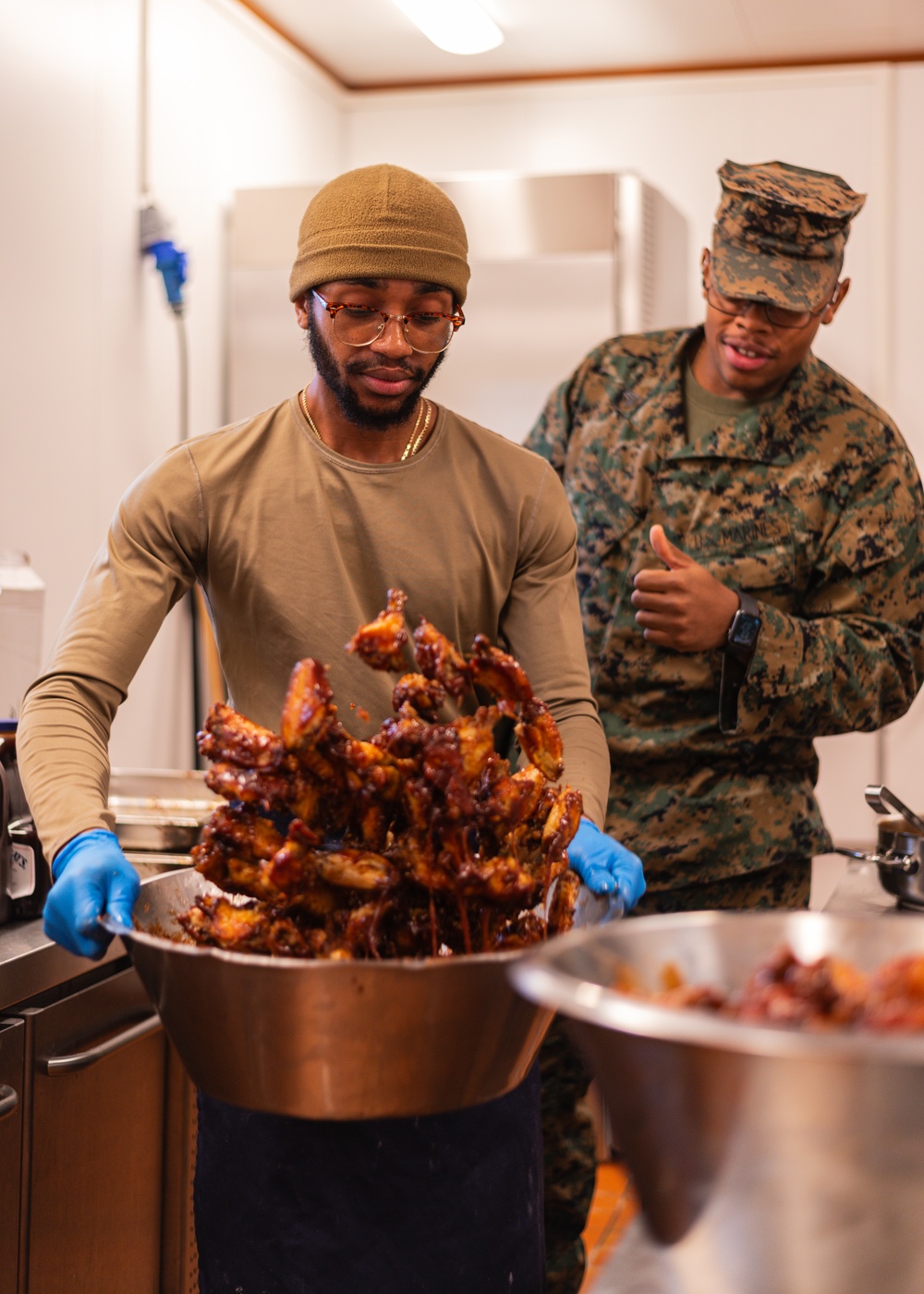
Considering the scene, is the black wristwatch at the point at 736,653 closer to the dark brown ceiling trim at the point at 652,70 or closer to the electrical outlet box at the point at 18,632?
the electrical outlet box at the point at 18,632

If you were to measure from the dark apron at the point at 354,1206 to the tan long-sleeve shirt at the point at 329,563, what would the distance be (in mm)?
379

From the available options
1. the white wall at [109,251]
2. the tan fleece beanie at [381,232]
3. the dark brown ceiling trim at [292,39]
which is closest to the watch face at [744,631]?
the tan fleece beanie at [381,232]

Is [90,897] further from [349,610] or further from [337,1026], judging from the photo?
[349,610]

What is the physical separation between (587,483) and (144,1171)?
4.01 ft

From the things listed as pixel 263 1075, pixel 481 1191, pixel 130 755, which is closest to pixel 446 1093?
pixel 263 1075

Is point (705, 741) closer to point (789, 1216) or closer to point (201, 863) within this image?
point (201, 863)

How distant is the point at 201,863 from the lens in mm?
1133

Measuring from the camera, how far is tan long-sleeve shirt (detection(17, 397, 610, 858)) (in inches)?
58.4

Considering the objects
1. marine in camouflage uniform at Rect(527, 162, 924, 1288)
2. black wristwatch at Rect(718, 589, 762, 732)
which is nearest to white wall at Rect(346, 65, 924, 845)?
marine in camouflage uniform at Rect(527, 162, 924, 1288)

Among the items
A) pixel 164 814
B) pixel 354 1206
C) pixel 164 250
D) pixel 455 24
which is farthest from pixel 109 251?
pixel 354 1206

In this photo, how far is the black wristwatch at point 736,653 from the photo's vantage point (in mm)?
1975

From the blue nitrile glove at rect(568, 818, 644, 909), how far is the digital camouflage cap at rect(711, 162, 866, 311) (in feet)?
3.29

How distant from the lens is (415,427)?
1.62m

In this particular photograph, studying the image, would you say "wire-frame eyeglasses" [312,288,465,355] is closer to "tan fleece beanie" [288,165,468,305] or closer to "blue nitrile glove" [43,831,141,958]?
"tan fleece beanie" [288,165,468,305]
